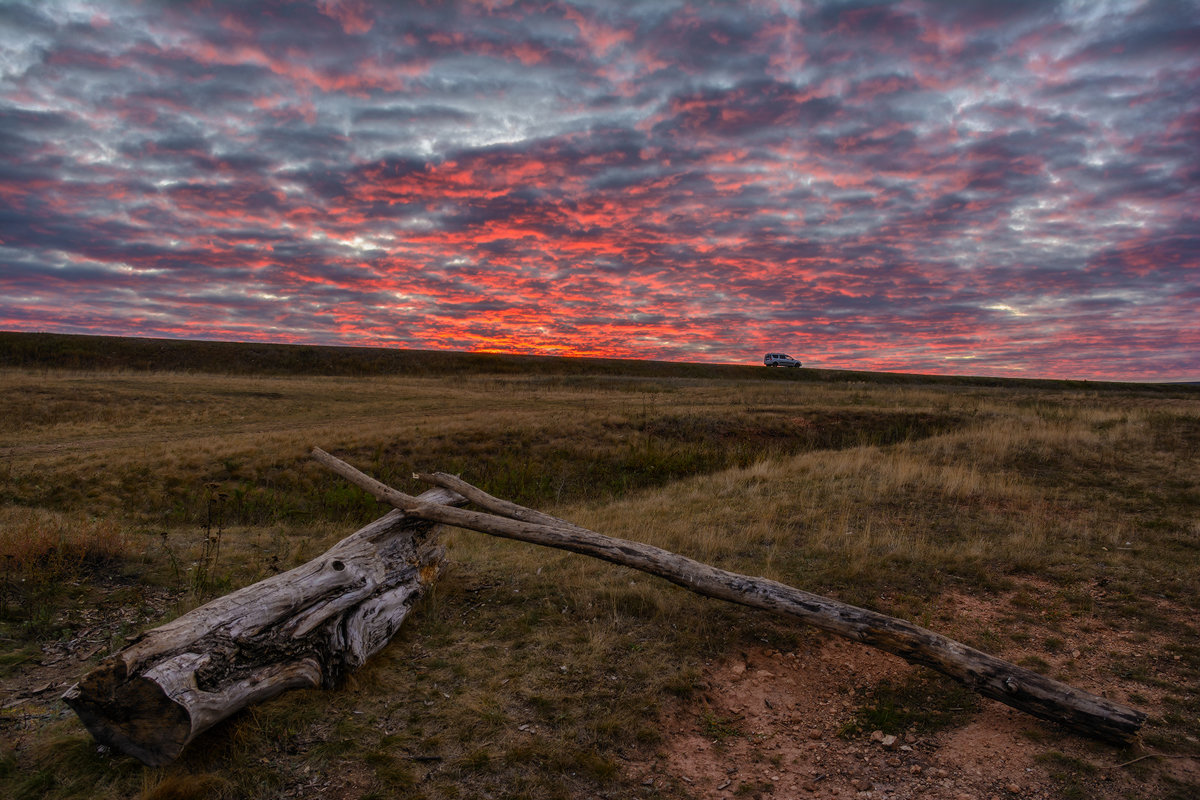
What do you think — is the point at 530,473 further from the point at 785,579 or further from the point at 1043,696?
the point at 1043,696

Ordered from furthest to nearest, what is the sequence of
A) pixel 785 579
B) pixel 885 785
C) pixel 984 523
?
pixel 984 523 < pixel 785 579 < pixel 885 785

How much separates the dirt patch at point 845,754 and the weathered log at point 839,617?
0.26 meters

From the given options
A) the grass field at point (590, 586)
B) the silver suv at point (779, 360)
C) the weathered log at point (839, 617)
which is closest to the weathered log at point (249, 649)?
the grass field at point (590, 586)

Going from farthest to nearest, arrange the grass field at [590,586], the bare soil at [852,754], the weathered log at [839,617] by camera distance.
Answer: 1. the weathered log at [839,617]
2. the grass field at [590,586]
3. the bare soil at [852,754]

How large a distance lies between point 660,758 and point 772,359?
243 ft

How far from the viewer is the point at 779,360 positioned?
241 ft

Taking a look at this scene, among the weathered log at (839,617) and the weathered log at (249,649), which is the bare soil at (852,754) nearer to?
the weathered log at (839,617)

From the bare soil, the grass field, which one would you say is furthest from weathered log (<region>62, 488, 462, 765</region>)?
the bare soil

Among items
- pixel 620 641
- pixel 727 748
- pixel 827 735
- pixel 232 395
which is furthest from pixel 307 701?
pixel 232 395

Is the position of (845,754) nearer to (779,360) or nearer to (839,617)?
(839,617)

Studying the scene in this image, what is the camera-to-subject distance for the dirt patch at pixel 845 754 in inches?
154

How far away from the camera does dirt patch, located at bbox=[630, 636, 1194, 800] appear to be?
154 inches

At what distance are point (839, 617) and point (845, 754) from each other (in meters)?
1.22

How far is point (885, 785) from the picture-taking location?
3973mm
